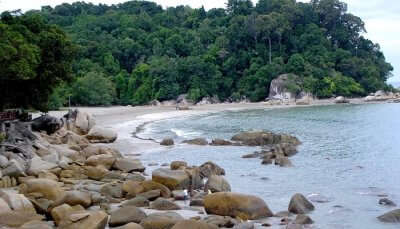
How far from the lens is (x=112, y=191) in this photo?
15.2 meters

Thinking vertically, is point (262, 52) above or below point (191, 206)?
above

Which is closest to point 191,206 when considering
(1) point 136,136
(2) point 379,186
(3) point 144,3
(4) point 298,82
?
(2) point 379,186

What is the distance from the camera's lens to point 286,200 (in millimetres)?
15969

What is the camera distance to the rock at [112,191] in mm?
15070

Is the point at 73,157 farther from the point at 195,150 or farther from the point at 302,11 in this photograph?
the point at 302,11

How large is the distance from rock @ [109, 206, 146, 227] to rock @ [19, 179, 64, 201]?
7.83ft

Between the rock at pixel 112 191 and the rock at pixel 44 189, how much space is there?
1.56 m

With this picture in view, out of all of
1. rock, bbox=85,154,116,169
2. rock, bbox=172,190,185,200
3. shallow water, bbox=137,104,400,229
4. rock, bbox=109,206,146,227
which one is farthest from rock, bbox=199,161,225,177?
rock, bbox=109,206,146,227

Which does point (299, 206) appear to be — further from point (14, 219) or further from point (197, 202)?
point (14, 219)

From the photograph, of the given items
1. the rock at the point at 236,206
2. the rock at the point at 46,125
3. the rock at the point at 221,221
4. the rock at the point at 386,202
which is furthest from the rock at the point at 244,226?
the rock at the point at 46,125

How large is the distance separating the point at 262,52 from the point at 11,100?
238 feet

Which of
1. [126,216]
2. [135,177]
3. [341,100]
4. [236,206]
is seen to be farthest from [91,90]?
[126,216]

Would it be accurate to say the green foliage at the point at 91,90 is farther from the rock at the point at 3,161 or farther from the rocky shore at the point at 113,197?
the rock at the point at 3,161

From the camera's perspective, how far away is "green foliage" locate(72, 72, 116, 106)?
7962 cm
